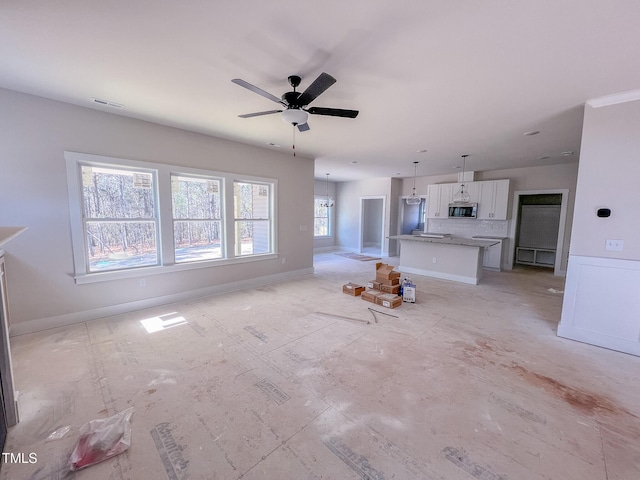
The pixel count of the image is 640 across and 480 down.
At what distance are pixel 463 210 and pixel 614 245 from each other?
420 centimetres

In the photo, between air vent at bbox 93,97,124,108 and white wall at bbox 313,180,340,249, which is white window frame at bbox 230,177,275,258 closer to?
air vent at bbox 93,97,124,108

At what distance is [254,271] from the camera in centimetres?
493

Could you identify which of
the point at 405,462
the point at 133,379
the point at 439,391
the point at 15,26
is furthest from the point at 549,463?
the point at 15,26

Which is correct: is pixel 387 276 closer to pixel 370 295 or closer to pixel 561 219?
pixel 370 295

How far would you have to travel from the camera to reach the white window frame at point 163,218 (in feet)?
10.1

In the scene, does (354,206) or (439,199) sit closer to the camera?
(439,199)

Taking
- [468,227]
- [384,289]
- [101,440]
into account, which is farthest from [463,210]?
[101,440]

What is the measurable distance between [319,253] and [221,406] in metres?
7.32

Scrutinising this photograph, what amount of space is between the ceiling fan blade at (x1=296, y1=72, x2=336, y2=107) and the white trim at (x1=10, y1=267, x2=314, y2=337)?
336 centimetres

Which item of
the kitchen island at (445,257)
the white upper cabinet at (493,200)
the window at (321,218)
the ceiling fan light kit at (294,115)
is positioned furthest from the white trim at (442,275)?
the ceiling fan light kit at (294,115)

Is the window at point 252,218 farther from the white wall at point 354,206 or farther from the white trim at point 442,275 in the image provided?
the white wall at point 354,206

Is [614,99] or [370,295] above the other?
[614,99]

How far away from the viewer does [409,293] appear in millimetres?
3980

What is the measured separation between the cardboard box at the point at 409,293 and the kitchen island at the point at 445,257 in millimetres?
1912
